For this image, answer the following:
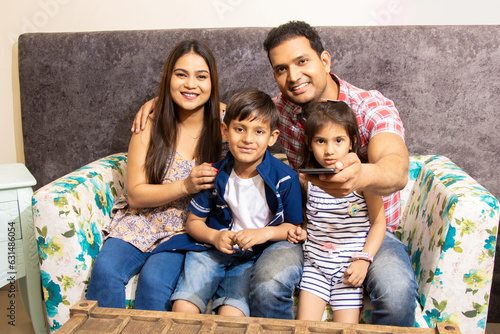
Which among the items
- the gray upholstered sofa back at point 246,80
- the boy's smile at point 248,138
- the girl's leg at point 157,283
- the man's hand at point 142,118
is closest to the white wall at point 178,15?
the gray upholstered sofa back at point 246,80

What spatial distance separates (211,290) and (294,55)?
2.61 ft

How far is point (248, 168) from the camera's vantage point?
1537mm

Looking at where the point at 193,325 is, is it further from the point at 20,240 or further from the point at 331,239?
the point at 20,240

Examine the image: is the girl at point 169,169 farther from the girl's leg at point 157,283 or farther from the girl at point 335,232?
the girl at point 335,232

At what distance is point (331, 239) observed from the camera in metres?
1.47

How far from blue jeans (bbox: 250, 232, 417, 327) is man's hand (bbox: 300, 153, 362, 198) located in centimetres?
32

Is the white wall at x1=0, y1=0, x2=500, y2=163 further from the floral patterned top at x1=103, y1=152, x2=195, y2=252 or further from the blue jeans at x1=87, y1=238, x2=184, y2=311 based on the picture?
the blue jeans at x1=87, y1=238, x2=184, y2=311

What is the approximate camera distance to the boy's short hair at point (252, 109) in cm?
145

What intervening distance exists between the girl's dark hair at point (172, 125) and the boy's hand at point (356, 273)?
63 centimetres

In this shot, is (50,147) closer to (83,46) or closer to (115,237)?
(83,46)

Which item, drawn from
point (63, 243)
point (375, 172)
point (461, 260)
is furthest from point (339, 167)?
point (63, 243)

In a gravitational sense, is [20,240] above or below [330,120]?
below

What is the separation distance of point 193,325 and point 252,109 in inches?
25.8

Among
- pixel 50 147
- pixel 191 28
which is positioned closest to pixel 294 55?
pixel 191 28
